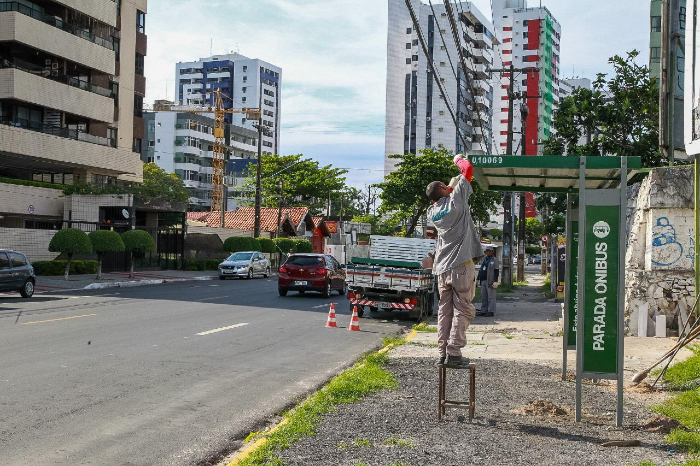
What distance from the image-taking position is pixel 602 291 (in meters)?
7.05

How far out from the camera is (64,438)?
660cm

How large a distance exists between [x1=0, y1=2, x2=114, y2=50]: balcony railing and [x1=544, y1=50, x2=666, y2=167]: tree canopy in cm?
3124

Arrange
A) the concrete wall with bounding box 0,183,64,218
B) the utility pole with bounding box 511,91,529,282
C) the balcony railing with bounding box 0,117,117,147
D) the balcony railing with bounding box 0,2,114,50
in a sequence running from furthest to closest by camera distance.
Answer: the balcony railing with bounding box 0,117,117,147 → the balcony railing with bounding box 0,2,114,50 → the concrete wall with bounding box 0,183,64,218 → the utility pole with bounding box 511,91,529,282

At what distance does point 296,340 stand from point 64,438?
781cm

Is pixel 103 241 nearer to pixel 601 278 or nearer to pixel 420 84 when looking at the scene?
pixel 601 278

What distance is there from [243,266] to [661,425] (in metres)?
35.8

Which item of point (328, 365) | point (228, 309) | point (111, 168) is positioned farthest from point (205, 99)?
point (328, 365)

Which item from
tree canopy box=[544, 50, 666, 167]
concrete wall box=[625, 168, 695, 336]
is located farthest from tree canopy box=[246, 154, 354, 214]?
concrete wall box=[625, 168, 695, 336]

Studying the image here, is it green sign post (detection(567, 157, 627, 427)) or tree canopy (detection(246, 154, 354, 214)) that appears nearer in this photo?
green sign post (detection(567, 157, 627, 427))

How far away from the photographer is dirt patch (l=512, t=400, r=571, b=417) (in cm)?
728

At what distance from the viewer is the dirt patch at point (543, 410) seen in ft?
23.9

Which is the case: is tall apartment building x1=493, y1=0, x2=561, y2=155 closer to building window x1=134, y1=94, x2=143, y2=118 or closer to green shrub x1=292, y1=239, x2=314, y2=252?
green shrub x1=292, y1=239, x2=314, y2=252

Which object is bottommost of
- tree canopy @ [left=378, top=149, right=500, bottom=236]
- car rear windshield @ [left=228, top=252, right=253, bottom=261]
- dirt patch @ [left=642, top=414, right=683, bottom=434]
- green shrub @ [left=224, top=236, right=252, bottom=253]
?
dirt patch @ [left=642, top=414, right=683, bottom=434]

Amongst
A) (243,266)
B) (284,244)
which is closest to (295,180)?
(284,244)
